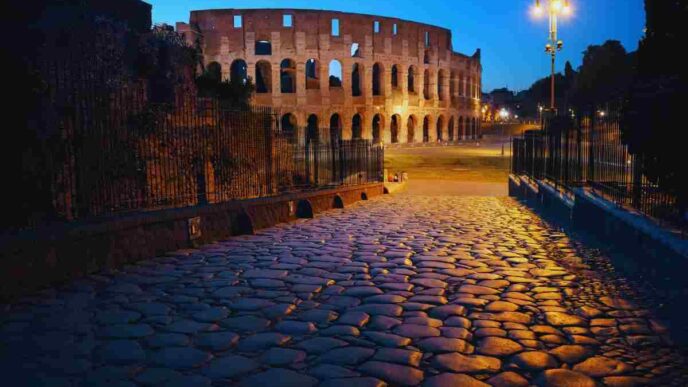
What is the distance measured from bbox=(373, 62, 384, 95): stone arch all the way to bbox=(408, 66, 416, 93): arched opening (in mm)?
3566

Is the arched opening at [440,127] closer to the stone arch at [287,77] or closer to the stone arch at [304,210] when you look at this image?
the stone arch at [287,77]

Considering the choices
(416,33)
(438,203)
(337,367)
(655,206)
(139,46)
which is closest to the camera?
(337,367)

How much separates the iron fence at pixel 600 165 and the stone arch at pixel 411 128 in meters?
40.0

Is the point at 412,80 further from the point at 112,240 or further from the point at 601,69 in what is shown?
the point at 112,240

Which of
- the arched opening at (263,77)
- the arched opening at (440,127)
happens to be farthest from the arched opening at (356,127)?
the arched opening at (440,127)

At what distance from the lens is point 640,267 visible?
5996 mm

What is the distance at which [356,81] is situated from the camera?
2064 inches

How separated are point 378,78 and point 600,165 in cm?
4498

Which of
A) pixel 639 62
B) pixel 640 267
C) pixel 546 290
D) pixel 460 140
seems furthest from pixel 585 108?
pixel 460 140

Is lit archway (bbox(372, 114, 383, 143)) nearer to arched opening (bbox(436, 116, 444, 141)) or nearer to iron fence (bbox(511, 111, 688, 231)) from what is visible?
arched opening (bbox(436, 116, 444, 141))

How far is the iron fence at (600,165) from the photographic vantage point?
6320 mm

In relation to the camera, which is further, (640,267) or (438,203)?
(438,203)

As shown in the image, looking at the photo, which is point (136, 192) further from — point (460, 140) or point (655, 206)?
point (460, 140)

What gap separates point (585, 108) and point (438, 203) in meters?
6.20
